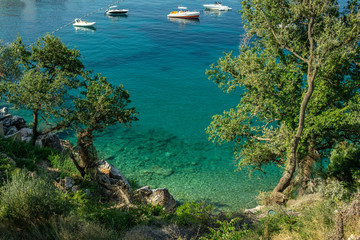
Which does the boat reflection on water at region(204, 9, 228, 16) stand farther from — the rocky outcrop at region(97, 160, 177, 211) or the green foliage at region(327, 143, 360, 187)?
the green foliage at region(327, 143, 360, 187)

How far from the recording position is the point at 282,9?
15.6 m

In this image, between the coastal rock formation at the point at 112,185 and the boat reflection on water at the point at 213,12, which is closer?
the coastal rock formation at the point at 112,185

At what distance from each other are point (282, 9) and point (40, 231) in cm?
1521

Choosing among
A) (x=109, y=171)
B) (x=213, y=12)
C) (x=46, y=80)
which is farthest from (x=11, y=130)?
(x=213, y=12)

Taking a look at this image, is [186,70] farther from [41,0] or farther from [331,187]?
[41,0]

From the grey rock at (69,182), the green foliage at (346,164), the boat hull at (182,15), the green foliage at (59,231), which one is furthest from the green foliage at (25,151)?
the boat hull at (182,15)

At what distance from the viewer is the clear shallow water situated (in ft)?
76.6

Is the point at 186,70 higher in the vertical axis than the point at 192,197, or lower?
higher

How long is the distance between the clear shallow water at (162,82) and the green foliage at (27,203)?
11660 millimetres

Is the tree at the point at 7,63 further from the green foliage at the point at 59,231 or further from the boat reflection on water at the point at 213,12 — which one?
the boat reflection on water at the point at 213,12

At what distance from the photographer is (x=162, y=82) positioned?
45344 millimetres

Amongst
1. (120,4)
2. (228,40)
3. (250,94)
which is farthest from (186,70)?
(120,4)

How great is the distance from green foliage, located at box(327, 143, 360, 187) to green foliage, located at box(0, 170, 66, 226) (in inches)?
580

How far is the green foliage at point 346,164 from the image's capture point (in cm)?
1599
